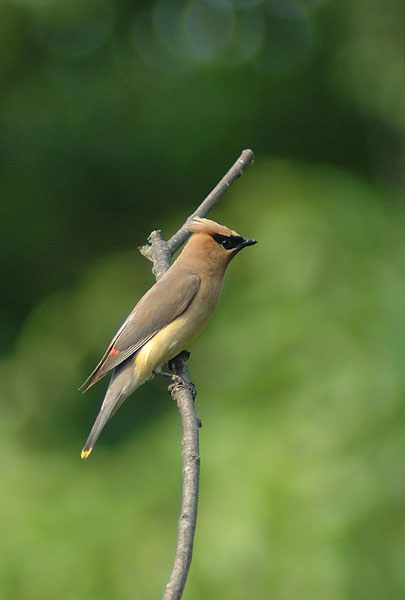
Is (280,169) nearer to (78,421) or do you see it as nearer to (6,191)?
(78,421)

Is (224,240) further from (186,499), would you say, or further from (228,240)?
(186,499)

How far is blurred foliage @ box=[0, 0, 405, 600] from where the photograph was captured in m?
4.77

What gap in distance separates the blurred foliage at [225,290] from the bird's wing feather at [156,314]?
51.5 inches

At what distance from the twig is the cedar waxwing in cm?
9

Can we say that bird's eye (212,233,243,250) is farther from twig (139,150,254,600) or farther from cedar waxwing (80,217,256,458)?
A: twig (139,150,254,600)

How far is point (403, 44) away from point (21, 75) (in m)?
4.23

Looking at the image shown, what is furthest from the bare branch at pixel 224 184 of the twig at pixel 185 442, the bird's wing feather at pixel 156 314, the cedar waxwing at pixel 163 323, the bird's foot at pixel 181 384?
the bird's foot at pixel 181 384

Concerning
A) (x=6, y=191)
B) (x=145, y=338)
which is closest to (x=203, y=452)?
(x=145, y=338)

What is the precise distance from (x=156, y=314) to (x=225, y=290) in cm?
253

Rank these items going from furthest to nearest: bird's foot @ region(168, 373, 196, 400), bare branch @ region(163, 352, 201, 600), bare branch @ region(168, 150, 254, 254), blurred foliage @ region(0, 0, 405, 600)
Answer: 1. blurred foliage @ region(0, 0, 405, 600)
2. bare branch @ region(168, 150, 254, 254)
3. bird's foot @ region(168, 373, 196, 400)
4. bare branch @ region(163, 352, 201, 600)

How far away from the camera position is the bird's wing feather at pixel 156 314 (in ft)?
12.7

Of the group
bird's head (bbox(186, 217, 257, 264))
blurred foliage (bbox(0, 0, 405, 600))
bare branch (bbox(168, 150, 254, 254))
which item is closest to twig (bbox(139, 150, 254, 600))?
bare branch (bbox(168, 150, 254, 254))

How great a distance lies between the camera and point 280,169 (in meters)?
7.09

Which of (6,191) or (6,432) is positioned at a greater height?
(6,191)
